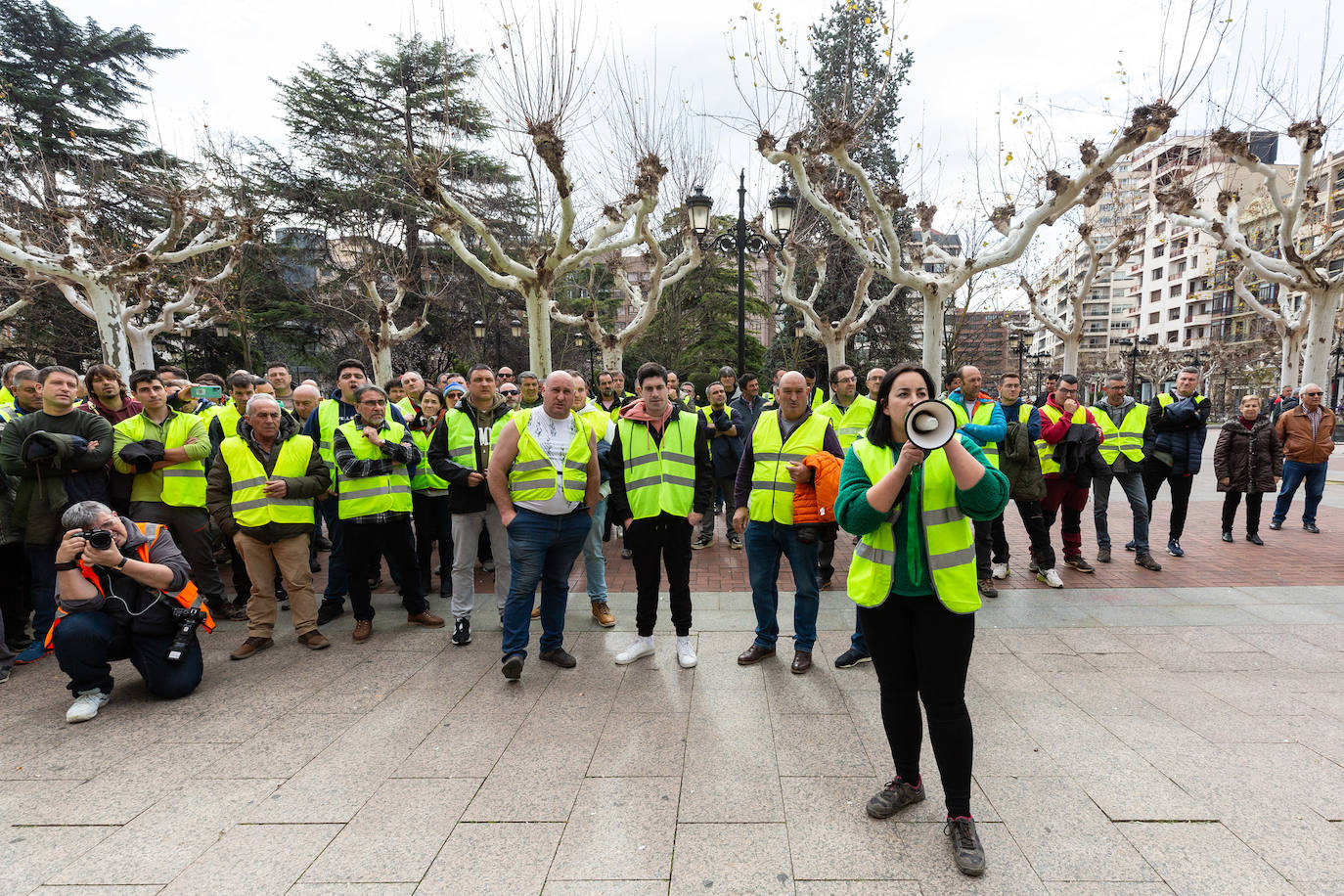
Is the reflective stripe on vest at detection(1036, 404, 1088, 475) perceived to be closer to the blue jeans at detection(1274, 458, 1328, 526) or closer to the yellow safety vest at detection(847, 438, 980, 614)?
the yellow safety vest at detection(847, 438, 980, 614)

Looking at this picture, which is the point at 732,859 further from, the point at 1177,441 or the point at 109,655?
the point at 1177,441

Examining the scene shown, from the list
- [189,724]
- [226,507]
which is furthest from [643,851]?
[226,507]

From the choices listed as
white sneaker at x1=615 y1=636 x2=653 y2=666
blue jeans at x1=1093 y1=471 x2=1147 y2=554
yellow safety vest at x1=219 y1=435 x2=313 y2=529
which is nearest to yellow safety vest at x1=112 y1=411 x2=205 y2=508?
yellow safety vest at x1=219 y1=435 x2=313 y2=529

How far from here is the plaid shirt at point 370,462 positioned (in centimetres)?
467

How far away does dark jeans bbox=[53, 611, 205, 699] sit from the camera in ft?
11.9

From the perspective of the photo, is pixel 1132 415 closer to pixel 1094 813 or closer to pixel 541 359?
pixel 1094 813

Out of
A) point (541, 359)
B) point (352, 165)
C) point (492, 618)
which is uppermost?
point (352, 165)

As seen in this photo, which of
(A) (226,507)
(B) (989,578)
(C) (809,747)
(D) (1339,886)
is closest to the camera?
(D) (1339,886)

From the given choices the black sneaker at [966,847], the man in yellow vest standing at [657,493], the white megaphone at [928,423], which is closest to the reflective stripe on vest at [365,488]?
the man in yellow vest standing at [657,493]

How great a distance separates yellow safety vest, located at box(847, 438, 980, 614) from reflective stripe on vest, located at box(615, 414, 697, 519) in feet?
6.16

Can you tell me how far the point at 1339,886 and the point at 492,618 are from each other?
4960mm

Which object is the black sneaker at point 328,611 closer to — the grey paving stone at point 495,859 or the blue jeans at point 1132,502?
the grey paving stone at point 495,859

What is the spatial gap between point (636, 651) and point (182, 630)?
9.49ft

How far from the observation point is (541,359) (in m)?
10.5
